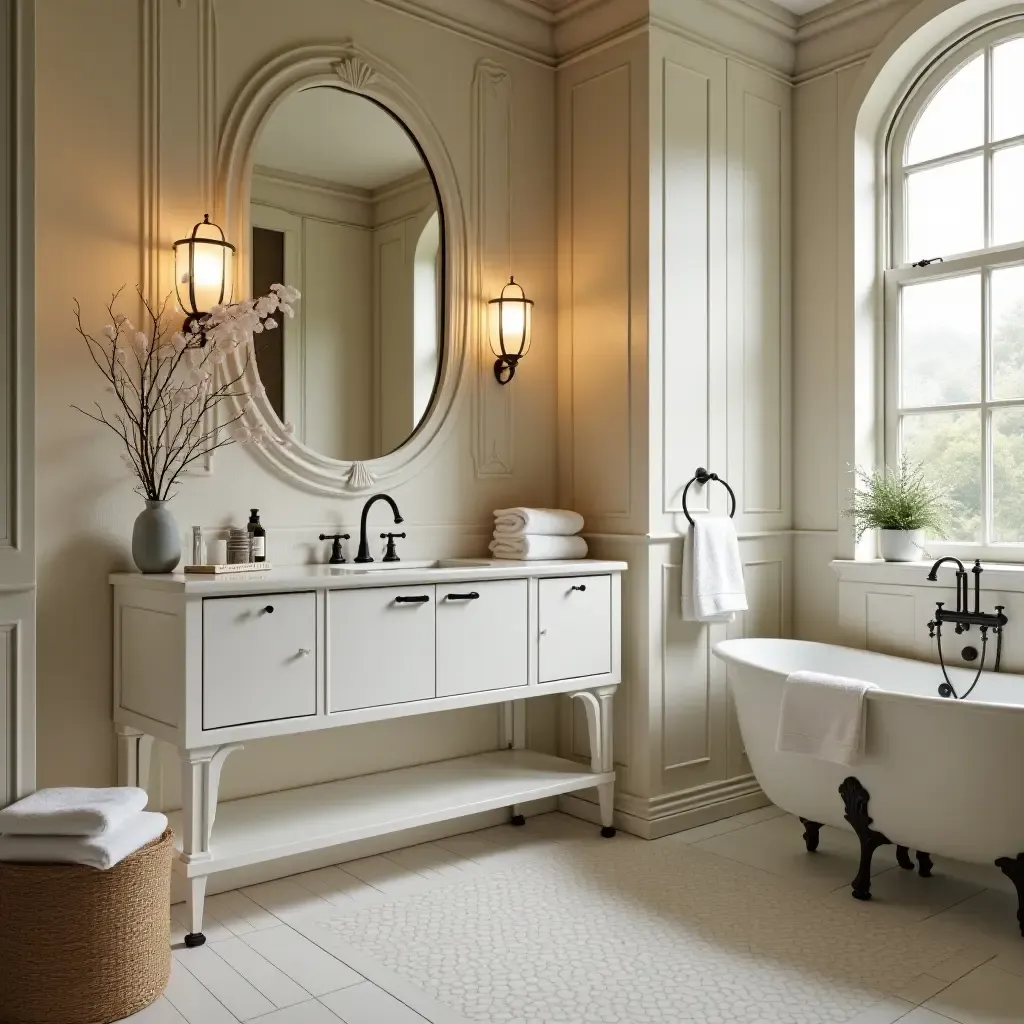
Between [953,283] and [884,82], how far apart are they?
2.60 ft

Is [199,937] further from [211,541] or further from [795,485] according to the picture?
[795,485]

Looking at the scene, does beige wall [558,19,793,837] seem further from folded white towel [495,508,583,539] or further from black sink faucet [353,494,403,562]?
black sink faucet [353,494,403,562]

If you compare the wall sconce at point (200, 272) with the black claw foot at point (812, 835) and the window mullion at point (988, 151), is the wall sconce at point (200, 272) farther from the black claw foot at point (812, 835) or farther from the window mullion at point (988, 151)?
the window mullion at point (988, 151)

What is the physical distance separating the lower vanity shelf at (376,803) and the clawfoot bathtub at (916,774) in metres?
0.60

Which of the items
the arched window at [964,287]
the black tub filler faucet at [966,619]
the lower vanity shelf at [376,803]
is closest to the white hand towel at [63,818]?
the lower vanity shelf at [376,803]

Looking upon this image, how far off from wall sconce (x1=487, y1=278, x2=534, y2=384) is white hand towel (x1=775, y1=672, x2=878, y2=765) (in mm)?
1488

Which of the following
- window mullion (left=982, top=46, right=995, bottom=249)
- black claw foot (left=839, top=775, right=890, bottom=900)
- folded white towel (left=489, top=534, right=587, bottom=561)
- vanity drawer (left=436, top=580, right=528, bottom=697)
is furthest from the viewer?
window mullion (left=982, top=46, right=995, bottom=249)

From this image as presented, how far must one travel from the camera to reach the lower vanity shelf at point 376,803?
2.68m

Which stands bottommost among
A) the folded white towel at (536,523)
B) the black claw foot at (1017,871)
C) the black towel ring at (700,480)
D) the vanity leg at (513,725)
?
the black claw foot at (1017,871)

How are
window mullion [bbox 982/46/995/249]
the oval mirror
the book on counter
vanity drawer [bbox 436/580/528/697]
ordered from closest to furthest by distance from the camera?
the book on counter → vanity drawer [bbox 436/580/528/697] → the oval mirror → window mullion [bbox 982/46/995/249]

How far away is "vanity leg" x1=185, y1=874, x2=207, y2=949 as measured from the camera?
2.56m

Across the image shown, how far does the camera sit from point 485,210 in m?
3.67

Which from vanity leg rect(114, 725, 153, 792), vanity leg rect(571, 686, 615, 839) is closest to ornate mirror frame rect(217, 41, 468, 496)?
vanity leg rect(114, 725, 153, 792)

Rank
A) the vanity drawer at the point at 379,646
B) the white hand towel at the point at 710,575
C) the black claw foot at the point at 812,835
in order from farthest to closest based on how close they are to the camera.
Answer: the white hand towel at the point at 710,575
the black claw foot at the point at 812,835
the vanity drawer at the point at 379,646
